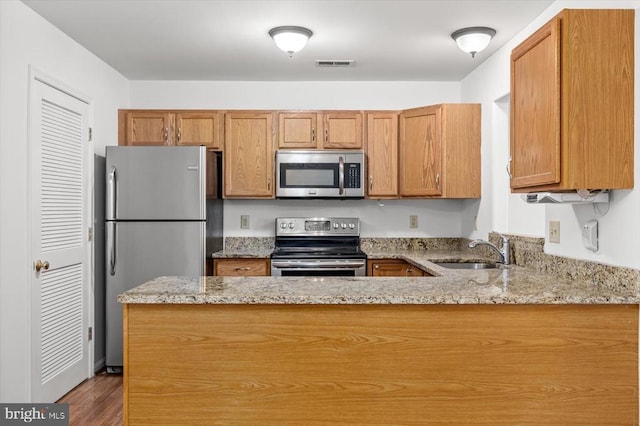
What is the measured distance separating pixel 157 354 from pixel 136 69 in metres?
3.01

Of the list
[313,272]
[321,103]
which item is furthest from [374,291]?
[321,103]

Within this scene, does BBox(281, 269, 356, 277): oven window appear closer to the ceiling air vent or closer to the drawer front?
the drawer front

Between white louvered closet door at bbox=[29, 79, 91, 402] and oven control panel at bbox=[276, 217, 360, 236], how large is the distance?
5.25 ft

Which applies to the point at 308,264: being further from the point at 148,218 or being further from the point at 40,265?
the point at 40,265

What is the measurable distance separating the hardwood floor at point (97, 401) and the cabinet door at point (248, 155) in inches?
66.3

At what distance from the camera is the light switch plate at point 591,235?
87.7 inches

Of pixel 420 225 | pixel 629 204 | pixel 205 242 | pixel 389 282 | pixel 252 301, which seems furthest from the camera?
pixel 420 225

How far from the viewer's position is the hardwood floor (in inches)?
114

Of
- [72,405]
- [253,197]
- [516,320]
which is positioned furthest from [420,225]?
[72,405]

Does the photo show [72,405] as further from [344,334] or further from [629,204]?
[629,204]

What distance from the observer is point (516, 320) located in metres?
1.88

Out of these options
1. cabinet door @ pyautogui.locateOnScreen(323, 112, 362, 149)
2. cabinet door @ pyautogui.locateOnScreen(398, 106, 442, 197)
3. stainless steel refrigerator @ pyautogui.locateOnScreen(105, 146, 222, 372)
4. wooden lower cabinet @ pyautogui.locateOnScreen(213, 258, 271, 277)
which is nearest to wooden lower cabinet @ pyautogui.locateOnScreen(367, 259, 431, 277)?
cabinet door @ pyautogui.locateOnScreen(398, 106, 442, 197)

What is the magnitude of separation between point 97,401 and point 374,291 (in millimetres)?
2252

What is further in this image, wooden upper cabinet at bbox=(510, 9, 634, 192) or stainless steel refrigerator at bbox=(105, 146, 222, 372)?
stainless steel refrigerator at bbox=(105, 146, 222, 372)
